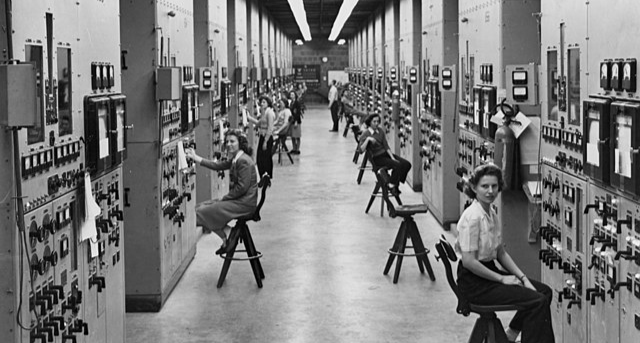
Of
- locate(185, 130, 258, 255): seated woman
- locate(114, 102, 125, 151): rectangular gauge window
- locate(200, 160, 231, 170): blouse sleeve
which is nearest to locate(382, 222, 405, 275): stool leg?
locate(185, 130, 258, 255): seated woman

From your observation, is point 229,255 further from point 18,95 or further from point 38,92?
point 18,95

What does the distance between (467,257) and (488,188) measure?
1.69ft

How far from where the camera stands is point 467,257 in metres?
6.43

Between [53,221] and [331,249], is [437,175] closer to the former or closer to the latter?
[331,249]

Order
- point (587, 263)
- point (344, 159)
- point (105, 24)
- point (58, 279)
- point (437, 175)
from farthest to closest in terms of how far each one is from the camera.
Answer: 1. point (344, 159)
2. point (437, 175)
3. point (105, 24)
4. point (587, 263)
5. point (58, 279)

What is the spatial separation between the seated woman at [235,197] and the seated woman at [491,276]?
13.1ft

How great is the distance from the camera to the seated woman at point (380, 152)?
15.3 metres

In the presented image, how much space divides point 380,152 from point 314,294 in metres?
6.15

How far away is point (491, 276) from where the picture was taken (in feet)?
20.9

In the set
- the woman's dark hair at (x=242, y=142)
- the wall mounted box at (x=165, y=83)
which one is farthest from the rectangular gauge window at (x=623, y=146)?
the woman's dark hair at (x=242, y=142)

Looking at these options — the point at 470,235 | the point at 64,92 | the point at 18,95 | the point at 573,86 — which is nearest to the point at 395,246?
the point at 470,235

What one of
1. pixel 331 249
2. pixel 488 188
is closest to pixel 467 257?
pixel 488 188

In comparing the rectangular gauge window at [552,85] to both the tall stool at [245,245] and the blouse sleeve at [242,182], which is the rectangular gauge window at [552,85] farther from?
the blouse sleeve at [242,182]

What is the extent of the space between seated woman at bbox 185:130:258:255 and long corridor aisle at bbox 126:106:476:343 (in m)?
0.72
